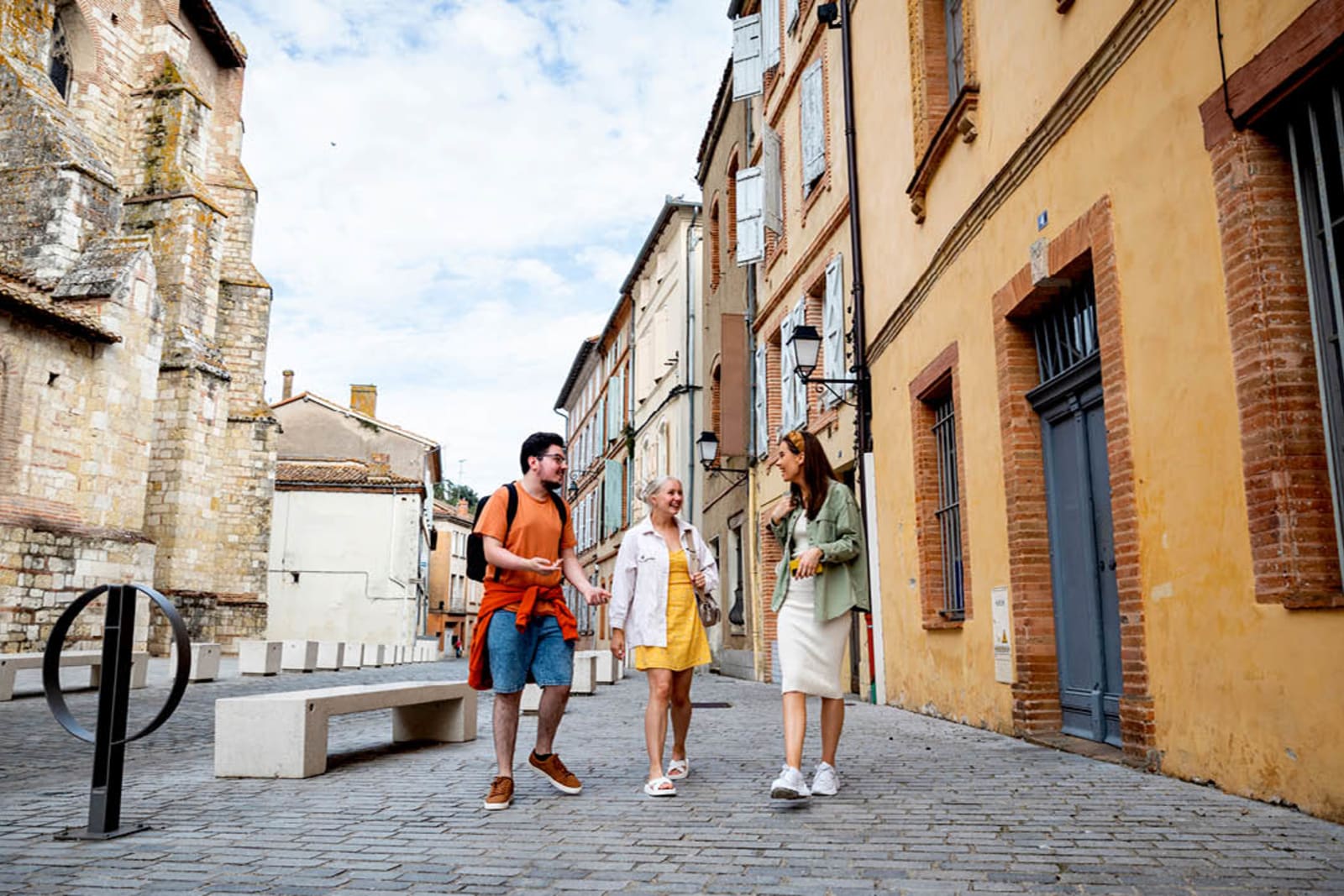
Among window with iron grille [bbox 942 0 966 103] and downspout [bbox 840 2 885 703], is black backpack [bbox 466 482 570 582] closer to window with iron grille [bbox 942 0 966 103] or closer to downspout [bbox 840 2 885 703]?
window with iron grille [bbox 942 0 966 103]

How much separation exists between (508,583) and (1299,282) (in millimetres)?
3568

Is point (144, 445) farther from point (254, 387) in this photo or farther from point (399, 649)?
point (399, 649)

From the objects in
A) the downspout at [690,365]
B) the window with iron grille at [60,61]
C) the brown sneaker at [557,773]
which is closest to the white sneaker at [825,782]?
the brown sneaker at [557,773]

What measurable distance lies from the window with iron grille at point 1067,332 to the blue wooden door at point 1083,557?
0.21 metres

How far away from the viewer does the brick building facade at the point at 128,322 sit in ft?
58.6

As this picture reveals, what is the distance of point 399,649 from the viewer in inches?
1065

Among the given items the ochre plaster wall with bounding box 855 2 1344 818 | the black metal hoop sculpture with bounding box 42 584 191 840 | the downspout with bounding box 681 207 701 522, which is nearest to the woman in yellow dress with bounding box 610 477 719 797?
the black metal hoop sculpture with bounding box 42 584 191 840

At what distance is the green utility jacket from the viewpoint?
482 cm

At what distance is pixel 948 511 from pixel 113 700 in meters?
6.74

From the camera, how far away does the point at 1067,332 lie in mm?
6836

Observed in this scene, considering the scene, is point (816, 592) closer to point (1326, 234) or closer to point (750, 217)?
point (1326, 234)

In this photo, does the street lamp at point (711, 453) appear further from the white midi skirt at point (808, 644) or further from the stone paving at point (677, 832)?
the white midi skirt at point (808, 644)

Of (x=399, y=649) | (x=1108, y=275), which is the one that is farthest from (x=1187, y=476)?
(x=399, y=649)

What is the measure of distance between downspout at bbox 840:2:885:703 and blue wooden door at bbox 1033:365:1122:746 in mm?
3723
